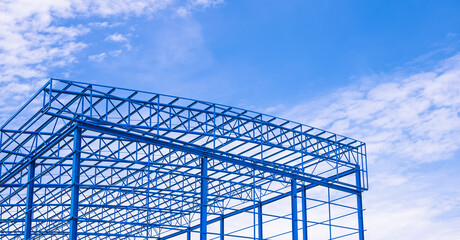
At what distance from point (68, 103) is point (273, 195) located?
18095mm

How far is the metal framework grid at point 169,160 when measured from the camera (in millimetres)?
26266

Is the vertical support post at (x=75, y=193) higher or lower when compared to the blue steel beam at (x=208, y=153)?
lower

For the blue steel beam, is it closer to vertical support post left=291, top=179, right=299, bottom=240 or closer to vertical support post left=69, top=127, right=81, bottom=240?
vertical support post left=291, top=179, right=299, bottom=240

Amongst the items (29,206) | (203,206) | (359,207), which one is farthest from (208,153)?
(359,207)

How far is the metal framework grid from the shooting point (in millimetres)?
26266

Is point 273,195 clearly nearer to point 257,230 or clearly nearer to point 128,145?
point 257,230

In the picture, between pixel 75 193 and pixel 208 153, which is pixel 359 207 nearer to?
pixel 208 153

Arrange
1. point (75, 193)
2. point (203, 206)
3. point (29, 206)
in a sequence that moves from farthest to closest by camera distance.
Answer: point (203, 206)
point (29, 206)
point (75, 193)

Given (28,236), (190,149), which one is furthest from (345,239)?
(28,236)

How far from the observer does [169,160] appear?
32.4 metres

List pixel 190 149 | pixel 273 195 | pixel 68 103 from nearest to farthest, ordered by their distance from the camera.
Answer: pixel 68 103, pixel 190 149, pixel 273 195

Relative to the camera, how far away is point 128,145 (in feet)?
107

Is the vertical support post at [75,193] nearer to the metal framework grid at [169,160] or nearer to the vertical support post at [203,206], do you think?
the metal framework grid at [169,160]

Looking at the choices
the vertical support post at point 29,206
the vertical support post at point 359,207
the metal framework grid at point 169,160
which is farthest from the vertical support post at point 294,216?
the vertical support post at point 29,206
